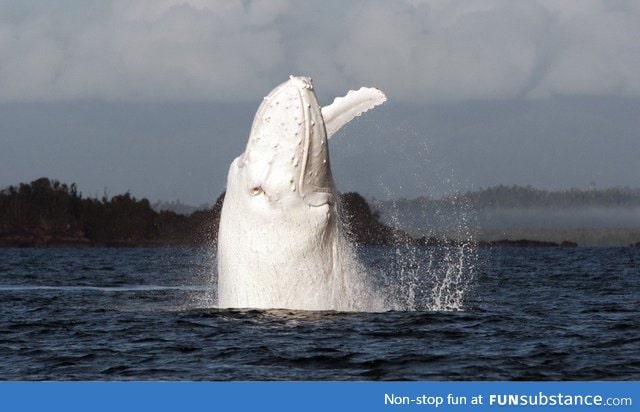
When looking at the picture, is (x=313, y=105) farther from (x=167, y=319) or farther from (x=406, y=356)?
A: (x=167, y=319)

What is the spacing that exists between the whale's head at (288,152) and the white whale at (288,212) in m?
0.01

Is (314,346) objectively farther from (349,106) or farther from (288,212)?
(349,106)

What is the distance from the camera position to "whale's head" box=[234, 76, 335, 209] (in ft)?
45.1

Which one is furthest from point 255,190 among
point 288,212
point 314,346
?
point 314,346

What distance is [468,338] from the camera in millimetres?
16484

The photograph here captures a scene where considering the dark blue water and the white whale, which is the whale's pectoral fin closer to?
the white whale

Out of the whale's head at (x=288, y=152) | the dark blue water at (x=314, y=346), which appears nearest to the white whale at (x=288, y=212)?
the whale's head at (x=288, y=152)

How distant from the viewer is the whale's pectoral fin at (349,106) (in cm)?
1462

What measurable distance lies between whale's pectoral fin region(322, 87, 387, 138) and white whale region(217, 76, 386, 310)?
0.04 ft

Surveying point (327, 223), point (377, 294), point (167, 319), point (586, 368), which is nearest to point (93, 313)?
point (167, 319)

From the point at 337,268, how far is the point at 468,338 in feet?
8.89

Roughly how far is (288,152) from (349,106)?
140 cm

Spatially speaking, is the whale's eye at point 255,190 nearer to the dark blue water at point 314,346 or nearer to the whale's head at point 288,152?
the whale's head at point 288,152

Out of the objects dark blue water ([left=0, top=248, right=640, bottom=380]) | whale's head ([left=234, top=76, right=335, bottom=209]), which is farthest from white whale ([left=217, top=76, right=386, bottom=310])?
dark blue water ([left=0, top=248, right=640, bottom=380])
